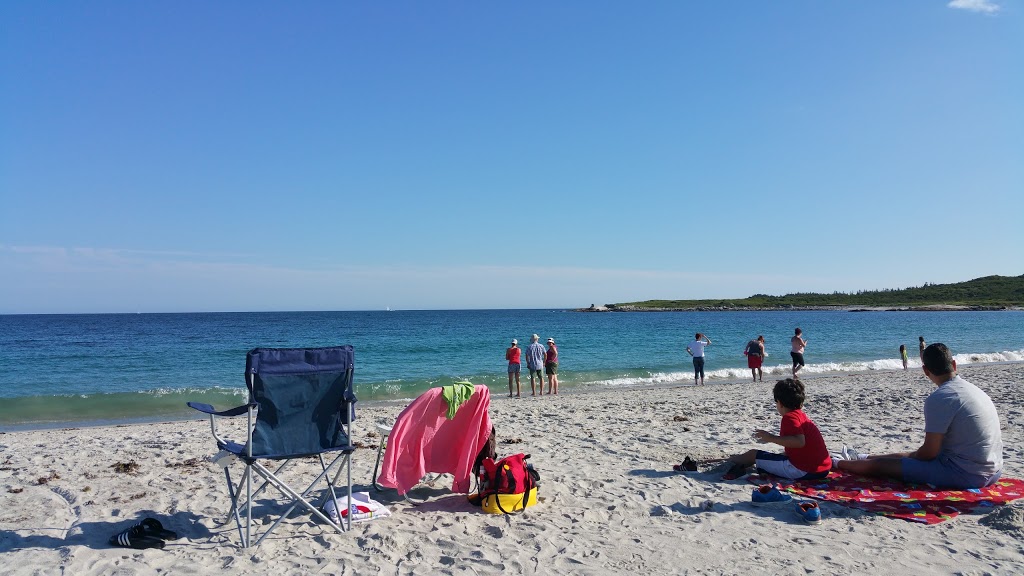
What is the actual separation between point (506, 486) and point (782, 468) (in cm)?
231

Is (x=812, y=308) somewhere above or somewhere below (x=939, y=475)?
below

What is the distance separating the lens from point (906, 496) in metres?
4.43

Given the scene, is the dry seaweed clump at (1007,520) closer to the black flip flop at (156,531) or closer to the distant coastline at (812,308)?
the black flip flop at (156,531)

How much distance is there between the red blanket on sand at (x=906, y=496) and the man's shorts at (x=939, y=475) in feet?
0.17

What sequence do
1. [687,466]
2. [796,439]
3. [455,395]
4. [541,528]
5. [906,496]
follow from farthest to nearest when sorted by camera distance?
1. [687,466]
2. [796,439]
3. [455,395]
4. [906,496]
5. [541,528]

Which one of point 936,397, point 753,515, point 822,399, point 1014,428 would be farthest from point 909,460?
point 822,399

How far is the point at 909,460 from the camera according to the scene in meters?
4.73

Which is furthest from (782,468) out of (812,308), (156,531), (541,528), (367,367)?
(812,308)

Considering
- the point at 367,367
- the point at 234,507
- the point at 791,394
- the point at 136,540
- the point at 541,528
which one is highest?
the point at 791,394

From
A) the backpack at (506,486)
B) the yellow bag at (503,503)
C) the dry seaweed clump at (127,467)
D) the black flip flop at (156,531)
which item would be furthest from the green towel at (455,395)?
the dry seaweed clump at (127,467)

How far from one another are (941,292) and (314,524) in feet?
433

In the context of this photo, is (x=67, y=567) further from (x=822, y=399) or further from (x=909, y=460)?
(x=822, y=399)

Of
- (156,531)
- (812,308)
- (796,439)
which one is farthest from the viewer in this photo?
(812,308)

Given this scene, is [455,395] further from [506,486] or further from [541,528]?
[541,528]
